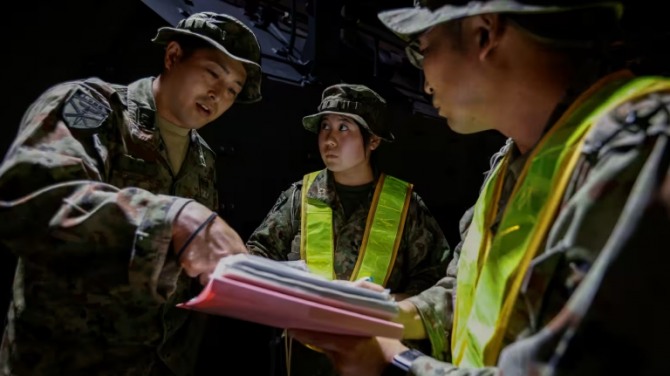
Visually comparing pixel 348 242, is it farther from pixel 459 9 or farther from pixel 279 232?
pixel 459 9

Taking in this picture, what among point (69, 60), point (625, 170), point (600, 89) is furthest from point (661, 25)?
point (69, 60)

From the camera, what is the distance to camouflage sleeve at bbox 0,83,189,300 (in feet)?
4.06

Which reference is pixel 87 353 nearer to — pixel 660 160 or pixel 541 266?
pixel 541 266

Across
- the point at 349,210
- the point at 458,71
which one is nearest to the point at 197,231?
the point at 458,71

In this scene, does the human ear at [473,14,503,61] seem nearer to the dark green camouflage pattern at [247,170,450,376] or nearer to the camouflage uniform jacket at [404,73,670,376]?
the camouflage uniform jacket at [404,73,670,376]

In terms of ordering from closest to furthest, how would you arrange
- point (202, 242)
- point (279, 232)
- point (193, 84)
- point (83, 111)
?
point (202, 242) → point (83, 111) → point (193, 84) → point (279, 232)

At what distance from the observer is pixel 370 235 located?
2.94 m

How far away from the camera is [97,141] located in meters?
1.53

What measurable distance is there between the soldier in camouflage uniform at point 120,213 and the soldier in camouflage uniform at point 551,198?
1.57 ft

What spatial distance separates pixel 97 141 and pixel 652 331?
1482mm

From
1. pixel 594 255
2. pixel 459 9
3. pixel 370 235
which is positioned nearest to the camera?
pixel 594 255

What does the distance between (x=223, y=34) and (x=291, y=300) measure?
56.1 inches

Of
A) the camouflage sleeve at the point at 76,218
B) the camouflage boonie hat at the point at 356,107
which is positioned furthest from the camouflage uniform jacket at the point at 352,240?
the camouflage sleeve at the point at 76,218

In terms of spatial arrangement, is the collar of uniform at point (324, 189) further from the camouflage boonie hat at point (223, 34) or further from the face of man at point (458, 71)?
the face of man at point (458, 71)
